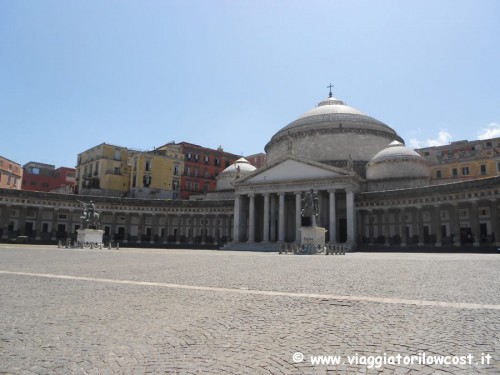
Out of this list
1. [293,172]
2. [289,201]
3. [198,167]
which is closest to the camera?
[293,172]

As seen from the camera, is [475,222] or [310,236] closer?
Answer: [310,236]

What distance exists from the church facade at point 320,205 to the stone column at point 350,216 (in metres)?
0.14

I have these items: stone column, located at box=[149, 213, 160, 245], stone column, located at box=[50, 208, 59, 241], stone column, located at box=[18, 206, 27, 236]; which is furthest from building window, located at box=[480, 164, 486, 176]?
stone column, located at box=[18, 206, 27, 236]

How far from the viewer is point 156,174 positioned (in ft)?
243

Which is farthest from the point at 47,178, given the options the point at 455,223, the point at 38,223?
the point at 455,223

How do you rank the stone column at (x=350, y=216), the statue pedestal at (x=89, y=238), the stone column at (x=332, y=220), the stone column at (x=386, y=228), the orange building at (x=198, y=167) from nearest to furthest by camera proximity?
the statue pedestal at (x=89, y=238) < the stone column at (x=350, y=216) < the stone column at (x=332, y=220) < the stone column at (x=386, y=228) < the orange building at (x=198, y=167)

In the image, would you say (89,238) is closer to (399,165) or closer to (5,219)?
(5,219)

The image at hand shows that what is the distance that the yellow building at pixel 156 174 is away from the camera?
72.2 m

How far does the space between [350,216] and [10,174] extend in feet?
191

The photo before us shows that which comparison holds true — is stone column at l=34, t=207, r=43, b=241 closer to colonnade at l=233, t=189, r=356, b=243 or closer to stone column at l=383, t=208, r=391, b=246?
colonnade at l=233, t=189, r=356, b=243

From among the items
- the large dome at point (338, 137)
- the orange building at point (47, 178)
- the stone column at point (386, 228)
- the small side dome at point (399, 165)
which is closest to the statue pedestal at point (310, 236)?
the stone column at point (386, 228)

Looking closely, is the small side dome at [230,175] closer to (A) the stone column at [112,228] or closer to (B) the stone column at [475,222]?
(A) the stone column at [112,228]

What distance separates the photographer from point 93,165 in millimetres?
74438

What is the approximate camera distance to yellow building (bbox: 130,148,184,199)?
7225 cm
